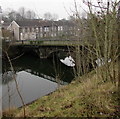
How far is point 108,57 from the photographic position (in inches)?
151

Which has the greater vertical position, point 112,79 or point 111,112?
point 112,79

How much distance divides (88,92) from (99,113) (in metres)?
0.99

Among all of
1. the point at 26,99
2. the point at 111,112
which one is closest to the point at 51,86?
the point at 26,99

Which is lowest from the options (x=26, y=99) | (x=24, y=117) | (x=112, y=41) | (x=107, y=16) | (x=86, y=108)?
(x=26, y=99)

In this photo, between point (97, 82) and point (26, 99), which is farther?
point (26, 99)

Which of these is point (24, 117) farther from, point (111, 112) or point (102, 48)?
point (102, 48)

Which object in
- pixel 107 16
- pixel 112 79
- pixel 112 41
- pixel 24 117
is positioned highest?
pixel 107 16

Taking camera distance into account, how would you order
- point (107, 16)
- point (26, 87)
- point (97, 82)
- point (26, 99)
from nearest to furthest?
point (107, 16) < point (97, 82) < point (26, 99) < point (26, 87)

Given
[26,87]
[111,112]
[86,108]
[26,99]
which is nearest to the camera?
[111,112]

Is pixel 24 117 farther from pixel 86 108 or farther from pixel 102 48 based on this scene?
pixel 102 48

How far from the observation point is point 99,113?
2.92 metres

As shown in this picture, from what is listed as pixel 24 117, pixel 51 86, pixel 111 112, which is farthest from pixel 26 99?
pixel 111 112

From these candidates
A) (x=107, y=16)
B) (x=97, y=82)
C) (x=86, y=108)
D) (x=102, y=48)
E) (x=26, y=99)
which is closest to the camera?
(x=86, y=108)

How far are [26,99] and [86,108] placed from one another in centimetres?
555
